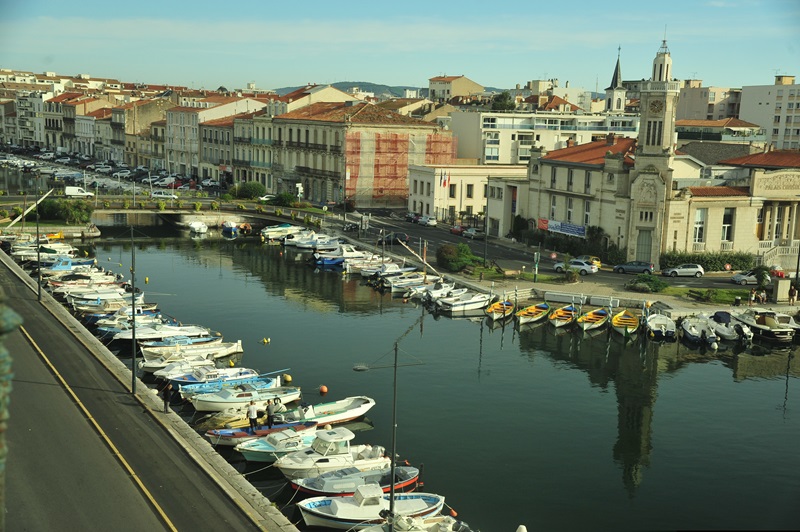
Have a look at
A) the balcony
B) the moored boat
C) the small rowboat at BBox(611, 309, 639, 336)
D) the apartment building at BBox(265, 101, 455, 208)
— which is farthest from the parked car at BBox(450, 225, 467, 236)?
the small rowboat at BBox(611, 309, 639, 336)

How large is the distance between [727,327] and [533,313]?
41.9 ft

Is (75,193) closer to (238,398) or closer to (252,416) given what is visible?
(238,398)

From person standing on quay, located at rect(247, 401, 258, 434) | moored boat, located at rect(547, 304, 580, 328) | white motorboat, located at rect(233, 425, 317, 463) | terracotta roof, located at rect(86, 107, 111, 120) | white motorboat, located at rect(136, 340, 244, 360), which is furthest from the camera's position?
A: terracotta roof, located at rect(86, 107, 111, 120)

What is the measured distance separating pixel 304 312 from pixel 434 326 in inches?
375

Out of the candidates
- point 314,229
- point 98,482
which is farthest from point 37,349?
point 314,229

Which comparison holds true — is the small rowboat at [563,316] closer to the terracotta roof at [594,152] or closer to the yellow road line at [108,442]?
the terracotta roof at [594,152]

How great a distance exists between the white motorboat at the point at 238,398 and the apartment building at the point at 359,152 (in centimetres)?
6505

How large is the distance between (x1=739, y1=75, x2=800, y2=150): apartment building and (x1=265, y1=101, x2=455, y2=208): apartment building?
67326 millimetres

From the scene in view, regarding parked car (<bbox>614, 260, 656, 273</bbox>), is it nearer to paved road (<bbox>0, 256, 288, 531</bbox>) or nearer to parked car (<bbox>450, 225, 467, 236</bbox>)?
parked car (<bbox>450, 225, 467, 236</bbox>)

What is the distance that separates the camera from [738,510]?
98.4 feet

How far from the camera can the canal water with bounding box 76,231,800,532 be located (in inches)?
1230

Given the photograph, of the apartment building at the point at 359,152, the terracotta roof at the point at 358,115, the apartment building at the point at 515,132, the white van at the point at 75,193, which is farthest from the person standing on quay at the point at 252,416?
the apartment building at the point at 515,132

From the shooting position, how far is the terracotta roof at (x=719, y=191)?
72.6m

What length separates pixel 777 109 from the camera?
148 metres
